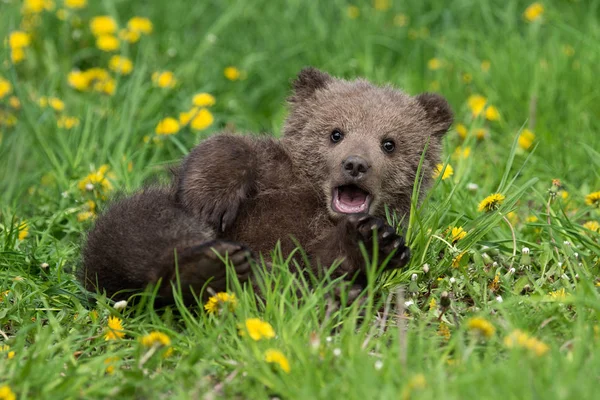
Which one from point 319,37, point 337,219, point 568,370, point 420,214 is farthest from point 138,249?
point 319,37

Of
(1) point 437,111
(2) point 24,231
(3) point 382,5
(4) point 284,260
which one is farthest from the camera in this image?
(3) point 382,5

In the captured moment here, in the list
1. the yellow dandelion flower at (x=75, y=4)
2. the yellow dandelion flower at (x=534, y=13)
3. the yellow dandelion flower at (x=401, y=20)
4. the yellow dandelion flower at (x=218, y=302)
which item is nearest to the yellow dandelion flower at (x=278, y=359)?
the yellow dandelion flower at (x=218, y=302)

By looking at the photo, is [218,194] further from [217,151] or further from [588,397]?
[588,397]

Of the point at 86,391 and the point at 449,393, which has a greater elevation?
the point at 449,393

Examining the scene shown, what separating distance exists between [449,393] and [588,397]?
0.50 meters

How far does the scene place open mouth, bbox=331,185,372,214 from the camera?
5398 mm

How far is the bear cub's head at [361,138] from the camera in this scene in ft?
17.8

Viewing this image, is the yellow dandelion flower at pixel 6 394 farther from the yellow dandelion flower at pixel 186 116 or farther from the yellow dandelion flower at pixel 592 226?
the yellow dandelion flower at pixel 186 116

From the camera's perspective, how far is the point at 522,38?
28.9ft

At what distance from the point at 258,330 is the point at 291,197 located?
1375 mm

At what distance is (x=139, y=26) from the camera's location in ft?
28.3

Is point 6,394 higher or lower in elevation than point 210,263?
lower

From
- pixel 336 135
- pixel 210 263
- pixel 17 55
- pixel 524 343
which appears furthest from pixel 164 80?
pixel 524 343

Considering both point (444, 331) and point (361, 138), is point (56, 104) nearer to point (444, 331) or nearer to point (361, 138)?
point (361, 138)
